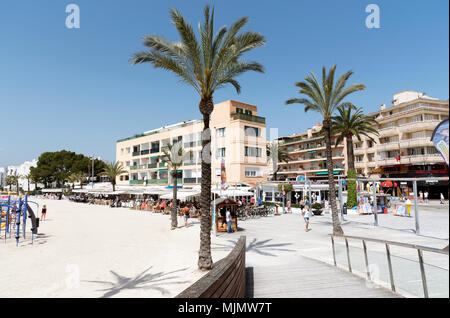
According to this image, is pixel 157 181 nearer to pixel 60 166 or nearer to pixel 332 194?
pixel 332 194

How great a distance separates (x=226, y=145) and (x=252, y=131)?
13.8 ft

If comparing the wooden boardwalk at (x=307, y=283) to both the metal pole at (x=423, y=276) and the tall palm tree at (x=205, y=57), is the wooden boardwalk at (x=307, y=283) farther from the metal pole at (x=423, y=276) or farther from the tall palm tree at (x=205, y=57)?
the tall palm tree at (x=205, y=57)

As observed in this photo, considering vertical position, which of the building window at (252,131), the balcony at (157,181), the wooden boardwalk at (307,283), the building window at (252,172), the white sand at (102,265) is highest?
→ the building window at (252,131)

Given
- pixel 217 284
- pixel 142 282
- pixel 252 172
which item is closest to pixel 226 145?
pixel 252 172

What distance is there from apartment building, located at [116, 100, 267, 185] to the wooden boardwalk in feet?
78.3

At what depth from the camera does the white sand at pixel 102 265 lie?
27.5ft

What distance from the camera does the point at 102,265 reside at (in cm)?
1119

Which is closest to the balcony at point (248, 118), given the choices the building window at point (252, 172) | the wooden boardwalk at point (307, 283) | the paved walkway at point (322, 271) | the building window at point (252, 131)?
the building window at point (252, 131)

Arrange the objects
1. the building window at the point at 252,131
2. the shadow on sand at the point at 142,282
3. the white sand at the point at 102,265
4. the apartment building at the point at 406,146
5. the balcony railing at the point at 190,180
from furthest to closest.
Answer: the apartment building at the point at 406,146, the balcony railing at the point at 190,180, the building window at the point at 252,131, the white sand at the point at 102,265, the shadow on sand at the point at 142,282

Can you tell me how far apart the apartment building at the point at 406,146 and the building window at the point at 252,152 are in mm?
23034

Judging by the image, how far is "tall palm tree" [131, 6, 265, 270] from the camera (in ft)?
34.0

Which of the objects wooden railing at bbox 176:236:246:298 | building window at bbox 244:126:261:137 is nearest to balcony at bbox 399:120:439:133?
building window at bbox 244:126:261:137

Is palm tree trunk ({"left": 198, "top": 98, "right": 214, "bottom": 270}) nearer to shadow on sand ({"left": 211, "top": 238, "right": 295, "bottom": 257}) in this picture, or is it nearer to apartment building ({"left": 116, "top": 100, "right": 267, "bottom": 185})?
shadow on sand ({"left": 211, "top": 238, "right": 295, "bottom": 257})
